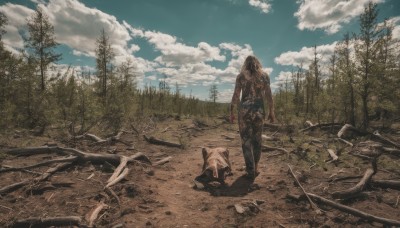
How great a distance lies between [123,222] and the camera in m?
4.07

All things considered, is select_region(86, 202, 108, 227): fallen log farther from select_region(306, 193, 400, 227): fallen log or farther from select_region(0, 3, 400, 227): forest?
select_region(306, 193, 400, 227): fallen log

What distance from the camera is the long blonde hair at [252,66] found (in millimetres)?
6324

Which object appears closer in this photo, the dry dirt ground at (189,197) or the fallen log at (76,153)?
the dry dirt ground at (189,197)

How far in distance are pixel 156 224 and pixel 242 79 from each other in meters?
3.96

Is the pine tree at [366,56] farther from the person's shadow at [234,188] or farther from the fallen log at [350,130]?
the person's shadow at [234,188]

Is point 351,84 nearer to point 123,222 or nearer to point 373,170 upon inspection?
point 373,170

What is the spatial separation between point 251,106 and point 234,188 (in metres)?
2.02

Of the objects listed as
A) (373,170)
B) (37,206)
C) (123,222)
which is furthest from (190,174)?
(373,170)

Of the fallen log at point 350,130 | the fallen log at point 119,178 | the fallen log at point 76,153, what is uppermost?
the fallen log at point 350,130

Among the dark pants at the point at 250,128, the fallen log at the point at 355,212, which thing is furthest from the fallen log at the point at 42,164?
the fallen log at the point at 355,212

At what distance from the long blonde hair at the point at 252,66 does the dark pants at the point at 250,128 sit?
2.72 feet

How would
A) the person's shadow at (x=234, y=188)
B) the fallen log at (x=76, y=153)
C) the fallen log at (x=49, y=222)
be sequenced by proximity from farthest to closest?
the fallen log at (x=76, y=153) → the person's shadow at (x=234, y=188) → the fallen log at (x=49, y=222)

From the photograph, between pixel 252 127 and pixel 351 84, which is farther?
pixel 351 84

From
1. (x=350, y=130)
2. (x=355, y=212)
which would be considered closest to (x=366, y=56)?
(x=350, y=130)
